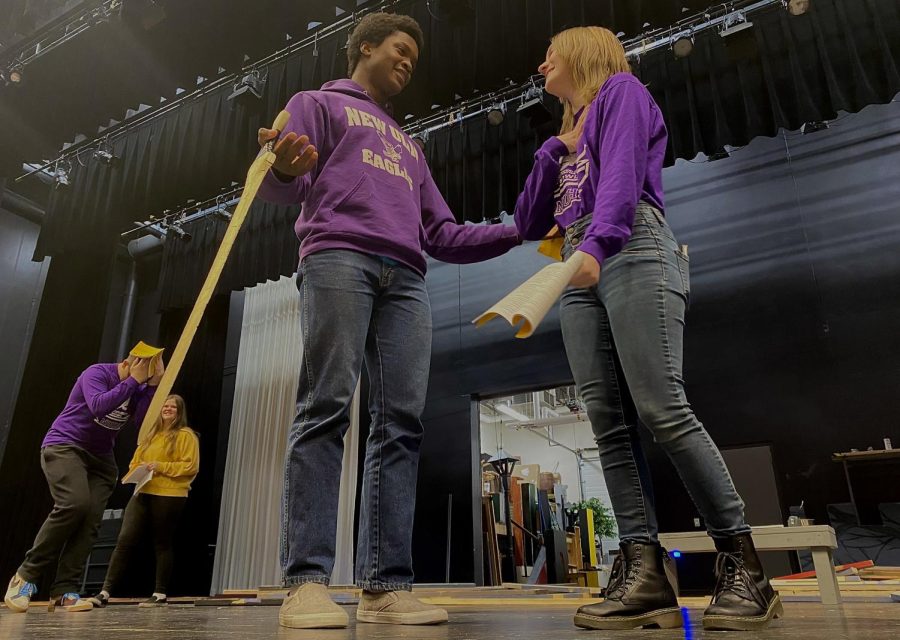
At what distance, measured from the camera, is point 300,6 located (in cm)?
431

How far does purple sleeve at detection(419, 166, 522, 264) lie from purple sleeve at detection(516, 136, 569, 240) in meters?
0.09

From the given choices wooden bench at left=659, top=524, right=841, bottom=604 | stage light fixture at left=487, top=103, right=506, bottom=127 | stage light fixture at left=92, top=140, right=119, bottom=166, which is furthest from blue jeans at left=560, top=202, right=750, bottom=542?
stage light fixture at left=92, top=140, right=119, bottom=166

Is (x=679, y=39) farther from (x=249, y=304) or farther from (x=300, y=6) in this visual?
(x=249, y=304)

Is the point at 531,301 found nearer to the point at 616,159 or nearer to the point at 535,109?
the point at 616,159

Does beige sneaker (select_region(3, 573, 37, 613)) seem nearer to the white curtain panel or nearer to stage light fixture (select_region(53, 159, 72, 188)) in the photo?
the white curtain panel

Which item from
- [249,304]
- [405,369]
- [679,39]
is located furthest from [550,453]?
[405,369]

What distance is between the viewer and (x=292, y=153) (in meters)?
1.26

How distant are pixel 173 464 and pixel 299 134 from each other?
3309 millimetres

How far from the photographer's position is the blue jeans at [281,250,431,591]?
3.83ft

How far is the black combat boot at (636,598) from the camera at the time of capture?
38.5 inches

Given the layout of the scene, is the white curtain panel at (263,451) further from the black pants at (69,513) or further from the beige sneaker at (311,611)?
the beige sneaker at (311,611)

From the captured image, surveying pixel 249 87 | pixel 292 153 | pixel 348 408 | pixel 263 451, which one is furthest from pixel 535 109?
pixel 263 451

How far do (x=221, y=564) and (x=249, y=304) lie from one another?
284cm

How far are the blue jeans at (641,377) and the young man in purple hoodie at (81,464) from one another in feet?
8.35
